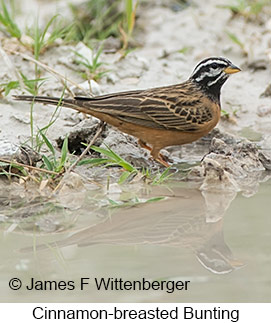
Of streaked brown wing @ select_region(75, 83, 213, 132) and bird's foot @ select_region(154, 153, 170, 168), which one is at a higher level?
streaked brown wing @ select_region(75, 83, 213, 132)

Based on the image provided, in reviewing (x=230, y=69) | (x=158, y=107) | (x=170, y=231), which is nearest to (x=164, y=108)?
(x=158, y=107)

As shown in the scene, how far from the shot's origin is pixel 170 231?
17.6 ft

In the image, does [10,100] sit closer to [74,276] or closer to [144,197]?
[144,197]

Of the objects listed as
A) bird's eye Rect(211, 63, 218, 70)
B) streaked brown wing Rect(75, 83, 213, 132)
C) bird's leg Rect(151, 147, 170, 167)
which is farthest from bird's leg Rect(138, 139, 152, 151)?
bird's eye Rect(211, 63, 218, 70)

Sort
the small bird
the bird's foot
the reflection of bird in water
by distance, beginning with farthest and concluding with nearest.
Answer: the bird's foot < the small bird < the reflection of bird in water

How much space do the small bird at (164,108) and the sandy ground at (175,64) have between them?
0.35 metres

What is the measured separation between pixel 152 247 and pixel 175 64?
190 inches

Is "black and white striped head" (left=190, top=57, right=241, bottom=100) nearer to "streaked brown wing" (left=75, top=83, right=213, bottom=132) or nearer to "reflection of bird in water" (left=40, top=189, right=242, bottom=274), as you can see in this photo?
"streaked brown wing" (left=75, top=83, right=213, bottom=132)

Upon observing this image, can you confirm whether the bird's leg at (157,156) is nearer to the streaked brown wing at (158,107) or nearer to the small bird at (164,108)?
the small bird at (164,108)

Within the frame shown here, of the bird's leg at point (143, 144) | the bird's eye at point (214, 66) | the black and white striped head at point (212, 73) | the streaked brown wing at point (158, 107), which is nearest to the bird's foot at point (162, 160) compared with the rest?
the bird's leg at point (143, 144)

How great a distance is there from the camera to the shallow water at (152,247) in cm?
429

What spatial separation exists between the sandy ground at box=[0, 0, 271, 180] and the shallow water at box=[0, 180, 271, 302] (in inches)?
50.8

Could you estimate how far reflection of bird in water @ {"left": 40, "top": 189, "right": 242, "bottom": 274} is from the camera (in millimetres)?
4871

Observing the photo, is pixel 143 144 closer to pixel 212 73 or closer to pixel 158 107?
pixel 158 107
